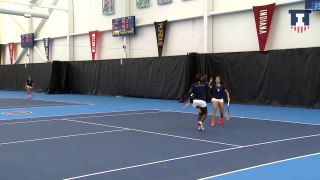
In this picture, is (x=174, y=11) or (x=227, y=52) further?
(x=174, y=11)

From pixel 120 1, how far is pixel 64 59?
30.5 ft

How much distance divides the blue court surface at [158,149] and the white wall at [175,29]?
7.67 meters

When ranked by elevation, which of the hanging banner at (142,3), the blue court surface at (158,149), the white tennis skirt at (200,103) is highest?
the hanging banner at (142,3)

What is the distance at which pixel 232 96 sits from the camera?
874 inches

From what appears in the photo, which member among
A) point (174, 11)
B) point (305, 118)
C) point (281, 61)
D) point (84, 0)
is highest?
point (84, 0)

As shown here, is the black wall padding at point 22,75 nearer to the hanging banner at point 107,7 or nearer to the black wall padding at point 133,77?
the black wall padding at point 133,77

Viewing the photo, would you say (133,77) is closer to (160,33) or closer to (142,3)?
(160,33)

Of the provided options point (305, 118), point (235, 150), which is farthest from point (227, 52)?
point (235, 150)

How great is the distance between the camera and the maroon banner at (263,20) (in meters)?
20.8

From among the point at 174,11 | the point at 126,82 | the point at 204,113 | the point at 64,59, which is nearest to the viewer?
the point at 204,113

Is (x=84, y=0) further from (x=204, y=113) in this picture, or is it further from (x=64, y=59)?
(x=204, y=113)

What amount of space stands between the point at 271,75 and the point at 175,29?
27.3ft

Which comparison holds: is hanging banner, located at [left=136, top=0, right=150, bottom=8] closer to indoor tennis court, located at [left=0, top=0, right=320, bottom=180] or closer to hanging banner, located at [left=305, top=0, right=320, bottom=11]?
indoor tennis court, located at [left=0, top=0, right=320, bottom=180]

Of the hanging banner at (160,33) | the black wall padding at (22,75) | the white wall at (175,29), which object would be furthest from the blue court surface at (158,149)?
the black wall padding at (22,75)
